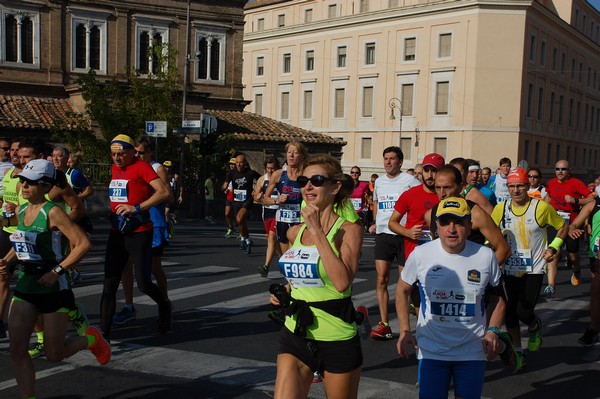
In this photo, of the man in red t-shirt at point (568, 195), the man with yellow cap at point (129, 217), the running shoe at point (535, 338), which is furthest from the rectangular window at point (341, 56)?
the running shoe at point (535, 338)

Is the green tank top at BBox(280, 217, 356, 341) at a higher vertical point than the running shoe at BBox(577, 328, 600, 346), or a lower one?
higher

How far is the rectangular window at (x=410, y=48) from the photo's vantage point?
50537mm

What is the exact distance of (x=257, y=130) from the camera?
3519 cm

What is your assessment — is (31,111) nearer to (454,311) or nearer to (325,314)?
(325,314)

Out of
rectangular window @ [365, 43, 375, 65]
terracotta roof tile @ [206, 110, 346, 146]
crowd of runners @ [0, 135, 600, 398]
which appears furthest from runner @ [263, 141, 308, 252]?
rectangular window @ [365, 43, 375, 65]

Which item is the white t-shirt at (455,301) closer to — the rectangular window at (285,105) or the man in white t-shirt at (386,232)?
the man in white t-shirt at (386,232)

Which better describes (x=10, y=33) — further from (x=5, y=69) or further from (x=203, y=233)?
(x=203, y=233)

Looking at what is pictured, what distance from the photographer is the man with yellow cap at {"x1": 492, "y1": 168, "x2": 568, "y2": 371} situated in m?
6.63

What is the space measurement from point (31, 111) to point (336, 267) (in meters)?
29.9

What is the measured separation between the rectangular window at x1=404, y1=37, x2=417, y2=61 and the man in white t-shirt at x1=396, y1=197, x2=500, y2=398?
48.2m

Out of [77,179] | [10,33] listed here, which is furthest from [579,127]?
[77,179]

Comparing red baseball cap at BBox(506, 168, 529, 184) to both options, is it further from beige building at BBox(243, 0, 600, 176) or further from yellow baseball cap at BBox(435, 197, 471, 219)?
beige building at BBox(243, 0, 600, 176)

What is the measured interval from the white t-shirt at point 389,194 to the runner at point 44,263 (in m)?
4.05

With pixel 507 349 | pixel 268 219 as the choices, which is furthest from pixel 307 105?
pixel 507 349
